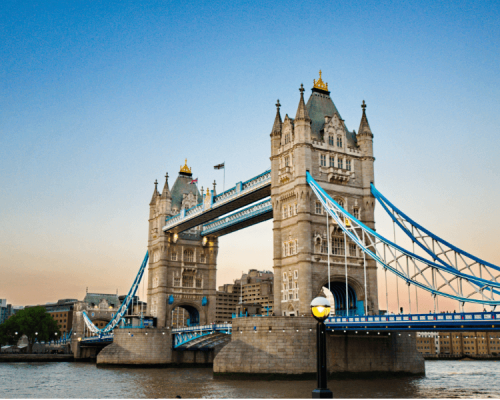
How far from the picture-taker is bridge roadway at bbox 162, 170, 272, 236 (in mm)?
53781

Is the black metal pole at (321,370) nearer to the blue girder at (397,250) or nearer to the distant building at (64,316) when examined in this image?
the blue girder at (397,250)

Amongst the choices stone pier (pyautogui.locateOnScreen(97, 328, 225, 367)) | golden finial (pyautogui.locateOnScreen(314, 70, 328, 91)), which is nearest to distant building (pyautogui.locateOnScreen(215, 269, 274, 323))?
stone pier (pyautogui.locateOnScreen(97, 328, 225, 367))

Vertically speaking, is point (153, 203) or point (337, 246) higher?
point (153, 203)

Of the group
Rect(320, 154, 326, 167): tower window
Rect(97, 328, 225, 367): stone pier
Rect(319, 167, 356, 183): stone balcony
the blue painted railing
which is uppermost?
Rect(320, 154, 326, 167): tower window

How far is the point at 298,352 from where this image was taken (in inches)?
1537

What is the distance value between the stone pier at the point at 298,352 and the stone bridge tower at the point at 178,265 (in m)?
30.3

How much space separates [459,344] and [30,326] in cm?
10461

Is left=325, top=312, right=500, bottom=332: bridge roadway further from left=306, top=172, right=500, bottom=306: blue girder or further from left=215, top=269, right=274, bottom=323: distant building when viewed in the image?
left=215, top=269, right=274, bottom=323: distant building

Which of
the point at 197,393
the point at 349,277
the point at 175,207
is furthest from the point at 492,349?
the point at 197,393

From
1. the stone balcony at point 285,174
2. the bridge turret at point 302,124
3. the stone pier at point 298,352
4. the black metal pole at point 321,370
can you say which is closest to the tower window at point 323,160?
the bridge turret at point 302,124

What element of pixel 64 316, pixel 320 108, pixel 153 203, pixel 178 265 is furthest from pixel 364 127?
pixel 64 316

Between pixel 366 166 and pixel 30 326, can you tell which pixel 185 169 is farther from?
pixel 30 326

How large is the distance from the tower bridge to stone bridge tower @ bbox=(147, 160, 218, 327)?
7.76 meters

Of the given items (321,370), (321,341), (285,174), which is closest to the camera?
(321,370)
